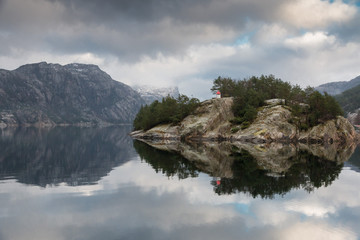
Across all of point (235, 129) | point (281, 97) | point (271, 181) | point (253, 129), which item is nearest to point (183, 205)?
point (271, 181)

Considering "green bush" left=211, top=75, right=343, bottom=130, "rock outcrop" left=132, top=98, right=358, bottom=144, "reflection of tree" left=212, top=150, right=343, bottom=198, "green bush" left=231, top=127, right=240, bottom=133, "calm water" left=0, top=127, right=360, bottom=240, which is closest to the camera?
"calm water" left=0, top=127, right=360, bottom=240

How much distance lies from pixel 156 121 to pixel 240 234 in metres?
116

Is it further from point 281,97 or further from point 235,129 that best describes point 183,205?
point 281,97

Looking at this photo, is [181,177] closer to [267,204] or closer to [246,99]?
Answer: [267,204]

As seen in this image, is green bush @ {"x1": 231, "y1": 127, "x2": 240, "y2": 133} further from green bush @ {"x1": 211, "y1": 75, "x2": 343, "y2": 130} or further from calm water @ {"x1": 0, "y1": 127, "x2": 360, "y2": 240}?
calm water @ {"x1": 0, "y1": 127, "x2": 360, "y2": 240}

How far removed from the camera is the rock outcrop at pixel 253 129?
9775cm

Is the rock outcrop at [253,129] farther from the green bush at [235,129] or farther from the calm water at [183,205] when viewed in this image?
the calm water at [183,205]

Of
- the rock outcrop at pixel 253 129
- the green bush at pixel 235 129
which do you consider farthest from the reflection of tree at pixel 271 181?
the green bush at pixel 235 129

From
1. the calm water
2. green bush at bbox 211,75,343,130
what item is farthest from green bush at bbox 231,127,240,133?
the calm water

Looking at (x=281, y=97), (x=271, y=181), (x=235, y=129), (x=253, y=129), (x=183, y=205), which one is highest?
(x=281, y=97)

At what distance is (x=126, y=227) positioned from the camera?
1647cm

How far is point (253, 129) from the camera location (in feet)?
331

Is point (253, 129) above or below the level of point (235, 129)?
below

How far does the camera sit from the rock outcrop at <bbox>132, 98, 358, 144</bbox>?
97.8 meters
